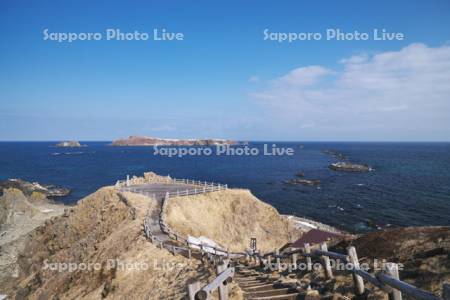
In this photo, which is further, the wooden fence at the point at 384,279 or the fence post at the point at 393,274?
the fence post at the point at 393,274

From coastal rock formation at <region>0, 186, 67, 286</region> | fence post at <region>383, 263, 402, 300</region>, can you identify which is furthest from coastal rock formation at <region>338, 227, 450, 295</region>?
coastal rock formation at <region>0, 186, 67, 286</region>

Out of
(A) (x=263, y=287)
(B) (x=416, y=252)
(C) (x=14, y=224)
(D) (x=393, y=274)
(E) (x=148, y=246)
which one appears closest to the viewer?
(D) (x=393, y=274)

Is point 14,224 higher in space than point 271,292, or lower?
lower

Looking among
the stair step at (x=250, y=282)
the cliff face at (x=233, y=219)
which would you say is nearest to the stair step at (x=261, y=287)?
the stair step at (x=250, y=282)

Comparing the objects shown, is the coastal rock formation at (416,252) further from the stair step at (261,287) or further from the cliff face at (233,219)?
the cliff face at (233,219)

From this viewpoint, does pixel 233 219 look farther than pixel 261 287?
Yes

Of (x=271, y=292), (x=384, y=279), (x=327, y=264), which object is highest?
(x=384, y=279)

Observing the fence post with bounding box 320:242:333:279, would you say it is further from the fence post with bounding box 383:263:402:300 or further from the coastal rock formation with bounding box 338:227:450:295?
the fence post with bounding box 383:263:402:300

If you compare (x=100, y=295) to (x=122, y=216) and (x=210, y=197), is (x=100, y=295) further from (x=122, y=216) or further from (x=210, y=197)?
(x=210, y=197)

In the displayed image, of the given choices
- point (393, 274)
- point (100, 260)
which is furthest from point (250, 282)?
point (100, 260)

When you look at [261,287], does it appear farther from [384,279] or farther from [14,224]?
[14,224]
